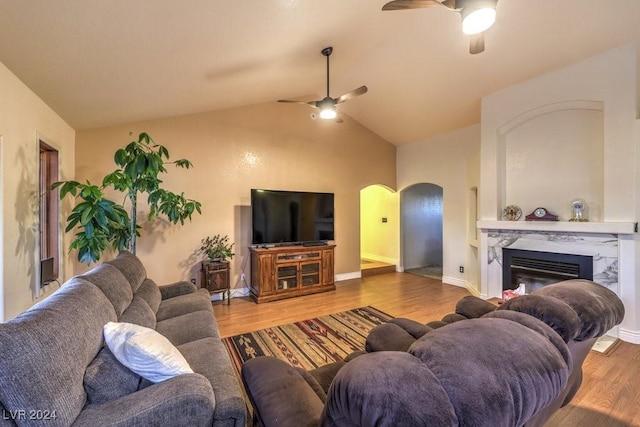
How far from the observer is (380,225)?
7.15m

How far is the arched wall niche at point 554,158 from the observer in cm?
338

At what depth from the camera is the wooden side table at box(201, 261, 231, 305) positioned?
13.5 ft

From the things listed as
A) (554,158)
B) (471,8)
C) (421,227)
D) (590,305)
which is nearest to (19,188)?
(471,8)

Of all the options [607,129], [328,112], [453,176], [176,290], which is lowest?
[176,290]

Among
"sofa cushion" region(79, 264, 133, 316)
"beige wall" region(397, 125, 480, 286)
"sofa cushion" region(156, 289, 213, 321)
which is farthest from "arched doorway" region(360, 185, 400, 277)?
"sofa cushion" region(79, 264, 133, 316)

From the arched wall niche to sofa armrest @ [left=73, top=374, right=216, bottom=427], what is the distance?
4.34 m

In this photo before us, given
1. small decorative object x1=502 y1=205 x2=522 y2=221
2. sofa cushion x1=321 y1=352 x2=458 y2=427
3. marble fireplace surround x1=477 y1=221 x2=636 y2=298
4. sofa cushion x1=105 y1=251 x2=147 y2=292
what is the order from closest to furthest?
sofa cushion x1=321 y1=352 x2=458 y2=427, sofa cushion x1=105 y1=251 x2=147 y2=292, marble fireplace surround x1=477 y1=221 x2=636 y2=298, small decorative object x1=502 y1=205 x2=522 y2=221

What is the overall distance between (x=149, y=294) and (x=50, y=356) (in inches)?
60.2

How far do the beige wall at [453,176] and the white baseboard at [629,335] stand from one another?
2.17 m

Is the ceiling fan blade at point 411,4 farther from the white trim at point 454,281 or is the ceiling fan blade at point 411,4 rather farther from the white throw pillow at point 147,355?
the white trim at point 454,281

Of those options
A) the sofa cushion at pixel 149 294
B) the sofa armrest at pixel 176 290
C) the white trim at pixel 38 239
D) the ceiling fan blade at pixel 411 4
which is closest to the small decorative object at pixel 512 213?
the ceiling fan blade at pixel 411 4

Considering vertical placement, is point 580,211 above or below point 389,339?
above

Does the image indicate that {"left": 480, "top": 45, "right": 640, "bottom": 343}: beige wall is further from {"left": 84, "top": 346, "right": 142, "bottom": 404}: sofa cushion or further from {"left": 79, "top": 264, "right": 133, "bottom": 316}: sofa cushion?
{"left": 79, "top": 264, "right": 133, "bottom": 316}: sofa cushion

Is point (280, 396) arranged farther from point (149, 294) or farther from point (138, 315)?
point (149, 294)
